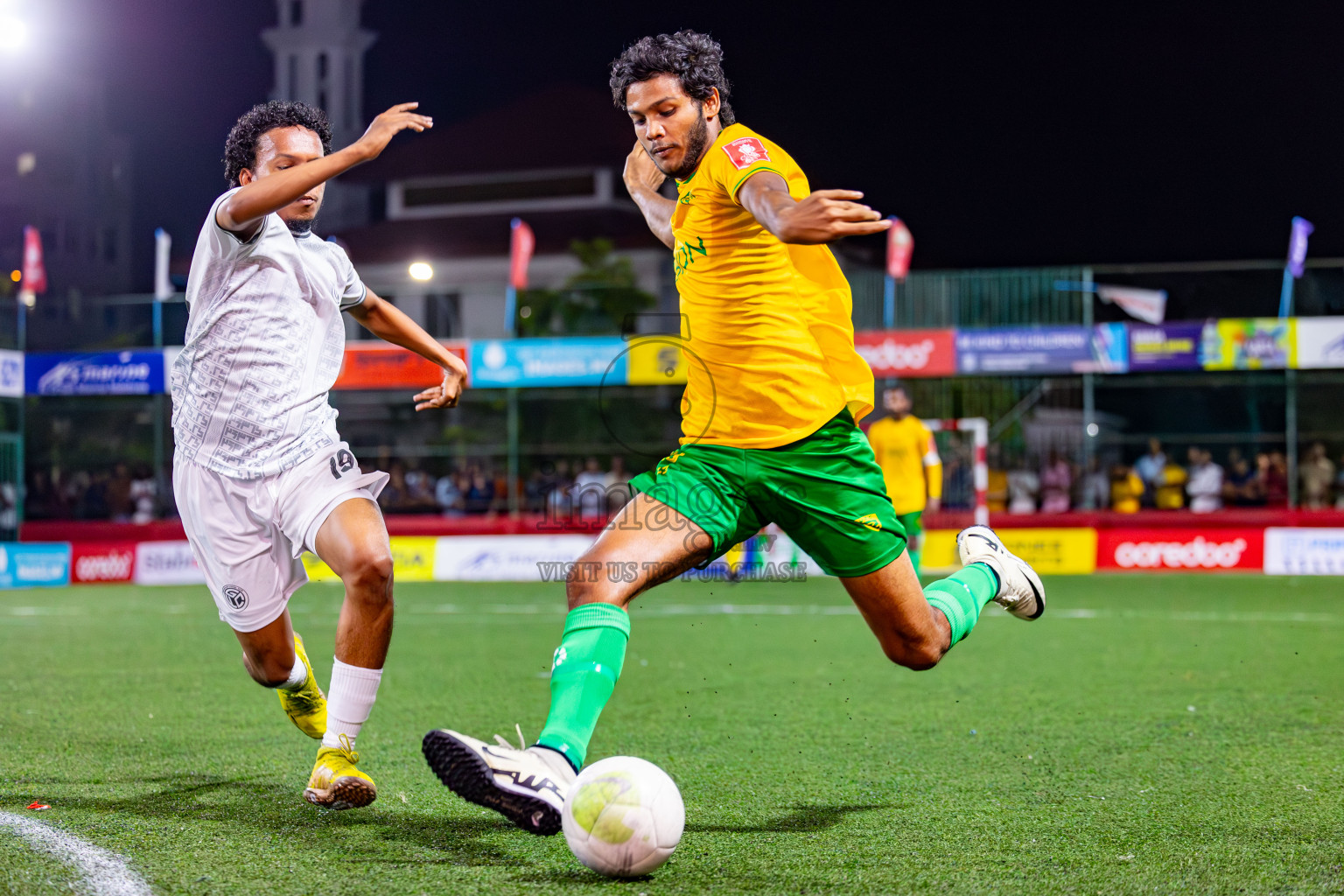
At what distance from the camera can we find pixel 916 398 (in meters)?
22.0

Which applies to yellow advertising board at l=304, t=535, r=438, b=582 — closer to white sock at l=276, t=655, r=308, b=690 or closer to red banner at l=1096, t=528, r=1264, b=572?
red banner at l=1096, t=528, r=1264, b=572

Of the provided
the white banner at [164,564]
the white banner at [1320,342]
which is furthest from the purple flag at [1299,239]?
the white banner at [164,564]

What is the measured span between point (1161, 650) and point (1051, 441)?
40.5 feet

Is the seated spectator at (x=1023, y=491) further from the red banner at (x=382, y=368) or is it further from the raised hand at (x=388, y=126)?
the raised hand at (x=388, y=126)

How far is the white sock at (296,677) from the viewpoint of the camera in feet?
15.2

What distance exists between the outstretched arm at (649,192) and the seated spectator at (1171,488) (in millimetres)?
18414

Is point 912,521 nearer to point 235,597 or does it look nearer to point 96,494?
point 235,597

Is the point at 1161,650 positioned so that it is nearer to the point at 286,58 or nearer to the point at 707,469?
the point at 707,469

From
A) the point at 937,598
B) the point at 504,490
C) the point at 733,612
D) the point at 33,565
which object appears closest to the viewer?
the point at 937,598

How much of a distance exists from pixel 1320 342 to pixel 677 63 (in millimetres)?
19557

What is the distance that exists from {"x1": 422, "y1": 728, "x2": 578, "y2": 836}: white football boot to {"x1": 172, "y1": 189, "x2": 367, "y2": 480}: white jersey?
4.83 ft

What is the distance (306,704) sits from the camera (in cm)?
480

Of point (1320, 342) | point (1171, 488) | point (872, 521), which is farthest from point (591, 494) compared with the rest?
point (872, 521)

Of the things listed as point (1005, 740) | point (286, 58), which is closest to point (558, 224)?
point (286, 58)
